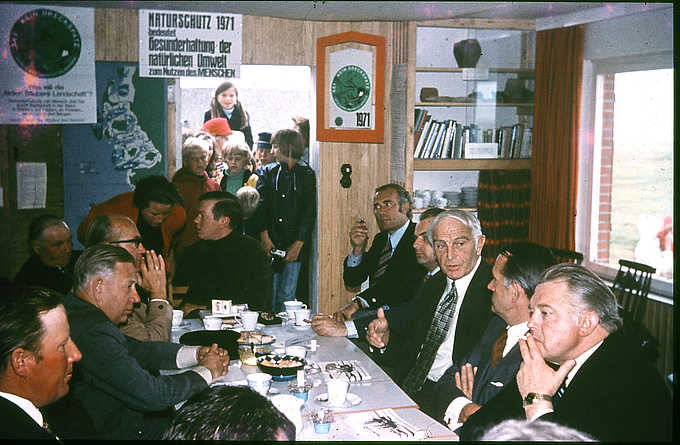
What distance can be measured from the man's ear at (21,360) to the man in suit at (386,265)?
5.49ft

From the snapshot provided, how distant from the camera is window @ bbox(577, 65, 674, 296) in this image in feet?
13.2

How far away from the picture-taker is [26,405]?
1.54m

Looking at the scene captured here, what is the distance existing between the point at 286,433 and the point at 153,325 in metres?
1.93

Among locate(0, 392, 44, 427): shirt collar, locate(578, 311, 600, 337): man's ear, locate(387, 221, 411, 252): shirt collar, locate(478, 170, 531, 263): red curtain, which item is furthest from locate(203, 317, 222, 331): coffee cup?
locate(478, 170, 531, 263): red curtain

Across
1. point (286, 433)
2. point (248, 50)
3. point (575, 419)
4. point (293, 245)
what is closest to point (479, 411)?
point (575, 419)

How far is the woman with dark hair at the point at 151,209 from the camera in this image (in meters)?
3.85

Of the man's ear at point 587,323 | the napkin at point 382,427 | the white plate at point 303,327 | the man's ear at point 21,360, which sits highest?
the man's ear at point 587,323

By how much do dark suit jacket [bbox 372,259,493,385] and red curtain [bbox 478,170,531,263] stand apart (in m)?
1.96

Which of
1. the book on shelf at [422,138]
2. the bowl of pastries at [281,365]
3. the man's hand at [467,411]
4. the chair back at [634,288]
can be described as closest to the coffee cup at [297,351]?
the bowl of pastries at [281,365]

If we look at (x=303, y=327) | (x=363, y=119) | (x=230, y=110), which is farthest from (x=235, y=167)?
(x=303, y=327)

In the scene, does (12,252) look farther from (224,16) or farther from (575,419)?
(575,419)

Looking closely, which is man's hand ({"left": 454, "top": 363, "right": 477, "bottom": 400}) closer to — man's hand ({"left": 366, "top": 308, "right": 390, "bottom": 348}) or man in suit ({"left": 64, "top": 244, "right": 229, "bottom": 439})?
man's hand ({"left": 366, "top": 308, "right": 390, "bottom": 348})

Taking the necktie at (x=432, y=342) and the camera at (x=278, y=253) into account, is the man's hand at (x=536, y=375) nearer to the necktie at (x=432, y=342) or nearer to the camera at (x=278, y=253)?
the necktie at (x=432, y=342)

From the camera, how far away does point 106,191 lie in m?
4.72
